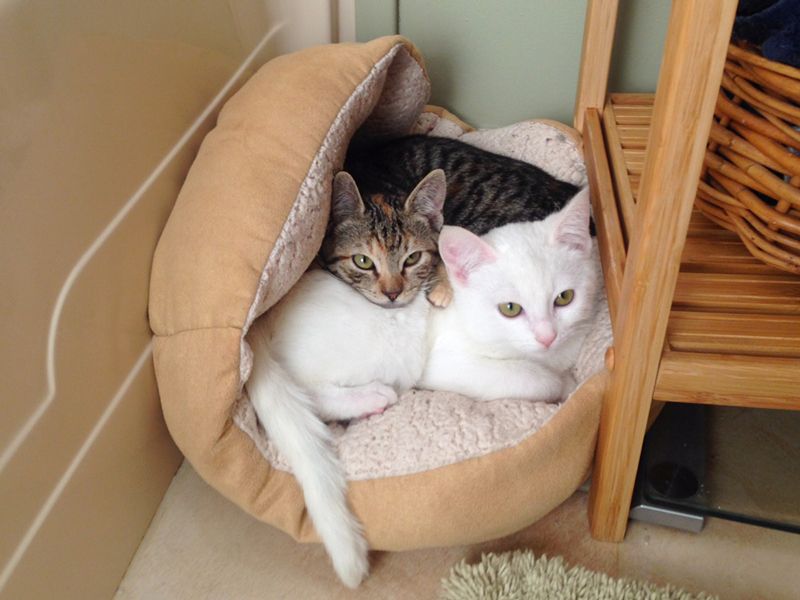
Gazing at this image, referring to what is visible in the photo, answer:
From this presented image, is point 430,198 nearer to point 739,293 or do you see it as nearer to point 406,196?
point 406,196

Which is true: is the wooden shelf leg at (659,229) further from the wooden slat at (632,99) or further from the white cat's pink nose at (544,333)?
the wooden slat at (632,99)

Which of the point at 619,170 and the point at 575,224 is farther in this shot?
the point at 619,170

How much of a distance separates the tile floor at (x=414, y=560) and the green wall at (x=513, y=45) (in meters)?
0.92

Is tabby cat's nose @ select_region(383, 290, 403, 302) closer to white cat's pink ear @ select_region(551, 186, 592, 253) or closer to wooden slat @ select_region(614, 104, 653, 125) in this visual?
white cat's pink ear @ select_region(551, 186, 592, 253)

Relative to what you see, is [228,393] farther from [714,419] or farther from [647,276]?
[714,419]

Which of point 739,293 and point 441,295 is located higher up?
point 739,293

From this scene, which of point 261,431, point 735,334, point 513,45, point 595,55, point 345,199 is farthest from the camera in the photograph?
point 513,45

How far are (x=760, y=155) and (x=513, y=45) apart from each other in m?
0.81

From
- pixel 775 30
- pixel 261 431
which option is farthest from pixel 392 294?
pixel 775 30

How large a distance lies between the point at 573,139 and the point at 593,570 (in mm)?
809

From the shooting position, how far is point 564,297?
1.03m

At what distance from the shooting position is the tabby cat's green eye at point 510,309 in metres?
1.01

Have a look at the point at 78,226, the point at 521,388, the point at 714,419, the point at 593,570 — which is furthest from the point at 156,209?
the point at 714,419

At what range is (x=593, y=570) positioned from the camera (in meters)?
0.99
